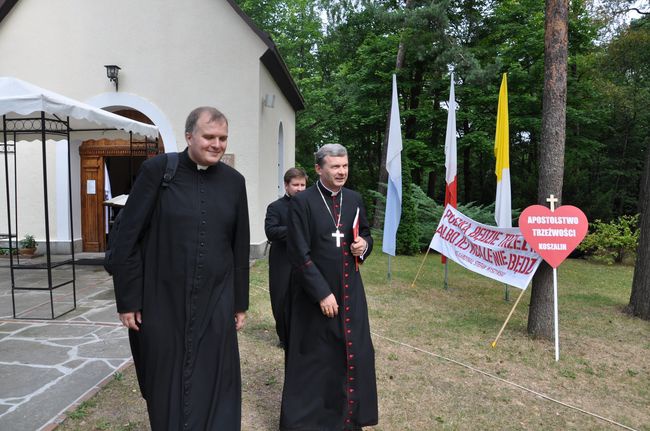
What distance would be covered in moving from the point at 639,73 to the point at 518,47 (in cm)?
496

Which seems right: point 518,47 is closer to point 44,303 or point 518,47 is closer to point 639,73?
point 639,73

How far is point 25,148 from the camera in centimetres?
1090

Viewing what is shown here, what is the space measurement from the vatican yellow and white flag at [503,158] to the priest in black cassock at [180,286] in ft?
16.3

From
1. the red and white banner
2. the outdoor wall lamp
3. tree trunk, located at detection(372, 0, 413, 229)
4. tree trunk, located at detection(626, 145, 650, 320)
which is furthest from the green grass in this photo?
tree trunk, located at detection(372, 0, 413, 229)

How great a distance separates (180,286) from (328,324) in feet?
3.72

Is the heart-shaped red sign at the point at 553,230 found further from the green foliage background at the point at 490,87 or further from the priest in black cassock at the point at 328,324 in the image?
the green foliage background at the point at 490,87

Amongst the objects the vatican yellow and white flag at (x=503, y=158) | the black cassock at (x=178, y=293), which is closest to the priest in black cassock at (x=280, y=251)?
the black cassock at (x=178, y=293)

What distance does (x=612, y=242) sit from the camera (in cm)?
1302

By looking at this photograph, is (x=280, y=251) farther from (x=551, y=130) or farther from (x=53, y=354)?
(x=551, y=130)

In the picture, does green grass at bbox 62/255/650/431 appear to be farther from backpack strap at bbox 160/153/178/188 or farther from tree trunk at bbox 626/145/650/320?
backpack strap at bbox 160/153/178/188

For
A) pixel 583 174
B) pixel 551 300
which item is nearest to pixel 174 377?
pixel 551 300

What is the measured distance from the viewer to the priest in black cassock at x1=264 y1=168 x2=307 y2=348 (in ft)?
14.2

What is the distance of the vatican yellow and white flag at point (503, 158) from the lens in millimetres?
6359

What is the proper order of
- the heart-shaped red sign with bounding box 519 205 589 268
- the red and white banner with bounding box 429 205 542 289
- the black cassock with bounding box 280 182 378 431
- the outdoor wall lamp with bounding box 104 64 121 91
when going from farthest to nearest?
the outdoor wall lamp with bounding box 104 64 121 91 < the red and white banner with bounding box 429 205 542 289 < the heart-shaped red sign with bounding box 519 205 589 268 < the black cassock with bounding box 280 182 378 431
